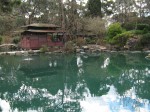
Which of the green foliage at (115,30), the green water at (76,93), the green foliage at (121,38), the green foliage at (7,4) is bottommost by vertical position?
the green water at (76,93)

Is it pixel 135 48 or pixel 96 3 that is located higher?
pixel 96 3

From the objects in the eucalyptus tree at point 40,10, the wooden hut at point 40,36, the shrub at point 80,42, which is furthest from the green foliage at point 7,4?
the eucalyptus tree at point 40,10

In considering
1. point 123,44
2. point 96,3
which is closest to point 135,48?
point 123,44

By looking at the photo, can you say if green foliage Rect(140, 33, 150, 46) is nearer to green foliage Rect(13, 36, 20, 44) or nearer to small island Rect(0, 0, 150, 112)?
small island Rect(0, 0, 150, 112)

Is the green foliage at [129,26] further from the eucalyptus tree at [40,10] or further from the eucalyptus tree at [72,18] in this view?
the eucalyptus tree at [40,10]

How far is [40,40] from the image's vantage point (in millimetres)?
33219

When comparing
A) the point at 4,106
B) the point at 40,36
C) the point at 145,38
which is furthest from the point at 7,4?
the point at 40,36

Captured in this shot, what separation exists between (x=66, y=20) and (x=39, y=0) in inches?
511

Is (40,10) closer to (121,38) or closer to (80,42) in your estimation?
(80,42)

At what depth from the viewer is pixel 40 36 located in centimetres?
3325

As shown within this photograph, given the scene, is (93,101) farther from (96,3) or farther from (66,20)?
(96,3)

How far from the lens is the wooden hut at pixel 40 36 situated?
3250cm

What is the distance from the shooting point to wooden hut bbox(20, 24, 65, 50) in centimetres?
3250

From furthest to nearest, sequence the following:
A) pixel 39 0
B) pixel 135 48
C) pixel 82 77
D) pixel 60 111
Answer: pixel 39 0 → pixel 135 48 → pixel 82 77 → pixel 60 111
